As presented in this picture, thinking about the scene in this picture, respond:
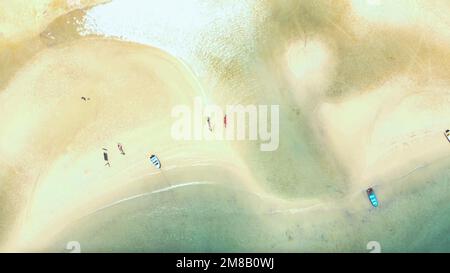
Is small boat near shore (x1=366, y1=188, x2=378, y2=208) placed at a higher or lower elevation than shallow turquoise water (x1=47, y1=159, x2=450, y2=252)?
higher

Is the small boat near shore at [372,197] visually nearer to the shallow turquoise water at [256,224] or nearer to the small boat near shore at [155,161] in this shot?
the shallow turquoise water at [256,224]

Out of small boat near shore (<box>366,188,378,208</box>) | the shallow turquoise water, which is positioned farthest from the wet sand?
small boat near shore (<box>366,188,378,208</box>)

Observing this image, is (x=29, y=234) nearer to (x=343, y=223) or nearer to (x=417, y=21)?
(x=343, y=223)

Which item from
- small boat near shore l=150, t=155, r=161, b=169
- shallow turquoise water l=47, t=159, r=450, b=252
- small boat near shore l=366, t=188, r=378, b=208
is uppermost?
small boat near shore l=150, t=155, r=161, b=169

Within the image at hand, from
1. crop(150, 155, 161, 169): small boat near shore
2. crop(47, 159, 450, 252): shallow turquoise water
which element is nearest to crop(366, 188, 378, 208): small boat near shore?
crop(47, 159, 450, 252): shallow turquoise water

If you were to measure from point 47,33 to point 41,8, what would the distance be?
0.88 m

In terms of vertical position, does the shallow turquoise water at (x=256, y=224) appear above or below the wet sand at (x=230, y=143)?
below

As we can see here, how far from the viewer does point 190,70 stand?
14734mm

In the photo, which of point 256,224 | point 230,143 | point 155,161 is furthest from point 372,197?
point 155,161

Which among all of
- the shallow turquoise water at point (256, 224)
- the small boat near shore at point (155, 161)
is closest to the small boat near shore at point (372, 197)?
the shallow turquoise water at point (256, 224)

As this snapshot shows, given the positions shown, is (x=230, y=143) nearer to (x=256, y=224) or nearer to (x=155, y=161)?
(x=155, y=161)

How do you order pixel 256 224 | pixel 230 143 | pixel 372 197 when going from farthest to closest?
pixel 230 143, pixel 256 224, pixel 372 197

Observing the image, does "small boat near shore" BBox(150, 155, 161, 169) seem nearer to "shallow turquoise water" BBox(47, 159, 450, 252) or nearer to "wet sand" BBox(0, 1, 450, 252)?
"wet sand" BBox(0, 1, 450, 252)

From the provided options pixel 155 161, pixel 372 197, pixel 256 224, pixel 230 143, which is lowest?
pixel 256 224
